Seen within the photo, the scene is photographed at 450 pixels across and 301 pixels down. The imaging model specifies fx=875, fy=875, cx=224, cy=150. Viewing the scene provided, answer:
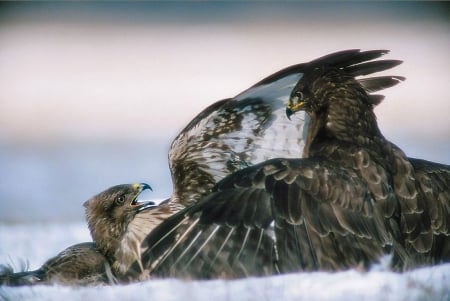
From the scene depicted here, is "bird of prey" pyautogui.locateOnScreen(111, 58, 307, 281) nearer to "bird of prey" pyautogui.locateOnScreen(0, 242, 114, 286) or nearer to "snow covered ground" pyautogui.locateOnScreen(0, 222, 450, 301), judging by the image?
"bird of prey" pyautogui.locateOnScreen(0, 242, 114, 286)

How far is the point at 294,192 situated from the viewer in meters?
4.30

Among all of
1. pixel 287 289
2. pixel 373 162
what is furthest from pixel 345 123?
pixel 287 289

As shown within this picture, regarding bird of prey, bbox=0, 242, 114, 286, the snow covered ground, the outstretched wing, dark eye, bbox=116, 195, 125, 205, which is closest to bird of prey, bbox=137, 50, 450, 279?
the outstretched wing

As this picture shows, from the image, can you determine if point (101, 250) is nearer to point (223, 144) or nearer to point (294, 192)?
point (223, 144)

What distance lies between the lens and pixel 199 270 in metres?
4.30

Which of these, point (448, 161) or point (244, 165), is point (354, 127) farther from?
point (448, 161)

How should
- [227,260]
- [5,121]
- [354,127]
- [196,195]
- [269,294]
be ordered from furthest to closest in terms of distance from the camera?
[5,121] → [196,195] → [354,127] → [227,260] → [269,294]

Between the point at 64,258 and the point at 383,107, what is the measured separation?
2.18 m

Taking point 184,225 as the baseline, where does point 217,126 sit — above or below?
above

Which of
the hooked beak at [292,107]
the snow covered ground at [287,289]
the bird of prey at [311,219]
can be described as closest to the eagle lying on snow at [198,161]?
the hooked beak at [292,107]

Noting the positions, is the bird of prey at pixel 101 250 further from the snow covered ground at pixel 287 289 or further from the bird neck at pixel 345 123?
the bird neck at pixel 345 123

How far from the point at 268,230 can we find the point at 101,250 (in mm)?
1302

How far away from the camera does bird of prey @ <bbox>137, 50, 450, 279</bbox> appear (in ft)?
14.0

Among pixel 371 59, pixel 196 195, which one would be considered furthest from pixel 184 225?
pixel 371 59
